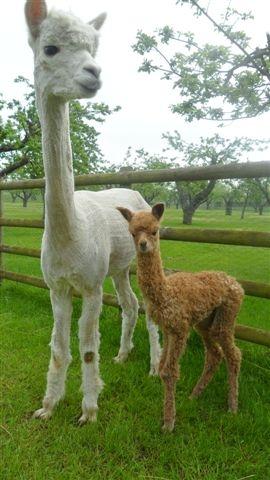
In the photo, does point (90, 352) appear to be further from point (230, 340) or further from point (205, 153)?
Result: point (205, 153)

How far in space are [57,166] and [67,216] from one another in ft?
1.01

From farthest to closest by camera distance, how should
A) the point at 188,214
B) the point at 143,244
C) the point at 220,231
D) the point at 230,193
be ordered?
the point at 230,193 → the point at 188,214 → the point at 220,231 → the point at 143,244

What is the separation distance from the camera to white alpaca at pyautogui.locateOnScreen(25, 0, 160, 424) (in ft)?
6.65

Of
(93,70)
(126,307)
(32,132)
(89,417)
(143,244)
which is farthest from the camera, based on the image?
(32,132)

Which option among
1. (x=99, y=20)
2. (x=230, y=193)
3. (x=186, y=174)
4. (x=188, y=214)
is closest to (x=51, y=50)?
(x=99, y=20)

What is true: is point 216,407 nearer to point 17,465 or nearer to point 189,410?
point 189,410

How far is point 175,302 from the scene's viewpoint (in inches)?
96.4

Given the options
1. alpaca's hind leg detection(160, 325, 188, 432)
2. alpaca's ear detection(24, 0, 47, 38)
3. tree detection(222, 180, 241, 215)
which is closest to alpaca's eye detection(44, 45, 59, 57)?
alpaca's ear detection(24, 0, 47, 38)

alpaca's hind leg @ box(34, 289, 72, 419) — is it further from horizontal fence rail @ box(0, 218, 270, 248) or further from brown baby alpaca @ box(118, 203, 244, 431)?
horizontal fence rail @ box(0, 218, 270, 248)

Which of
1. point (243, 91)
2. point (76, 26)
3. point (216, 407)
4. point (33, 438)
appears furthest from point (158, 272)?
point (243, 91)

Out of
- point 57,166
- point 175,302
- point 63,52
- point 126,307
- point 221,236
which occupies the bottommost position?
point 126,307

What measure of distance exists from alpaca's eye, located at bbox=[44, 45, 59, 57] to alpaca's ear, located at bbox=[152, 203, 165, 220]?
977mm

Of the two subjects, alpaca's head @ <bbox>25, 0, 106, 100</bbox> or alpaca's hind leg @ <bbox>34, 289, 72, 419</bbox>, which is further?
alpaca's hind leg @ <bbox>34, 289, 72, 419</bbox>

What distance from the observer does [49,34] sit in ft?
6.69
